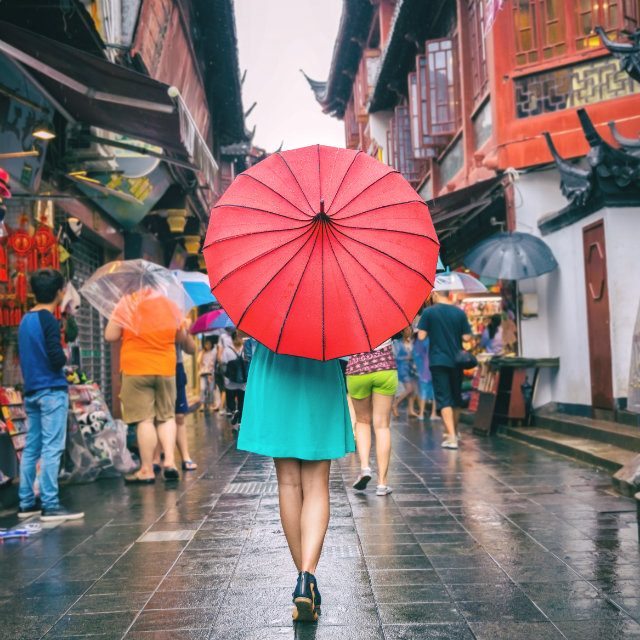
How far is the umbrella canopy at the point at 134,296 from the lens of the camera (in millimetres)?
8680

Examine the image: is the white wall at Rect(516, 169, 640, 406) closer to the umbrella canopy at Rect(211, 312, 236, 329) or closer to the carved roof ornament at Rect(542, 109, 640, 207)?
the carved roof ornament at Rect(542, 109, 640, 207)

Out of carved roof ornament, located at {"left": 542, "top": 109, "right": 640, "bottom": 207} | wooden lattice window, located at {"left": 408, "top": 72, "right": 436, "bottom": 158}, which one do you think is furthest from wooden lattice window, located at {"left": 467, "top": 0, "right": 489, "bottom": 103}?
carved roof ornament, located at {"left": 542, "top": 109, "right": 640, "bottom": 207}

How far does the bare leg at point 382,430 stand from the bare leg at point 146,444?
93.8 inches

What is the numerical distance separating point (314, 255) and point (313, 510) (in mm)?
1260

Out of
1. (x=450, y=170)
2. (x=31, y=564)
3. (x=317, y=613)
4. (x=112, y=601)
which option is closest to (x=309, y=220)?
(x=317, y=613)

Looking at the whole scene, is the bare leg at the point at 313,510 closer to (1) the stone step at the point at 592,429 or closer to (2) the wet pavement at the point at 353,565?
(2) the wet pavement at the point at 353,565

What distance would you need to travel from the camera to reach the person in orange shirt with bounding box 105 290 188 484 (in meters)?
8.62

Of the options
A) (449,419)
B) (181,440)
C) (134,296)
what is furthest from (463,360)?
(134,296)

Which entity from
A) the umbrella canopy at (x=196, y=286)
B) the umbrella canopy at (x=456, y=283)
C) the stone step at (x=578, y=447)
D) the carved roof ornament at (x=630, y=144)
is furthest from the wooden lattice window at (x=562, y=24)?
the umbrella canopy at (x=196, y=286)

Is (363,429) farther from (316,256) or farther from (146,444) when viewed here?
(316,256)

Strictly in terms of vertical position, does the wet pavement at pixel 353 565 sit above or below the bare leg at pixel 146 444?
below

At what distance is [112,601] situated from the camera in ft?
14.6

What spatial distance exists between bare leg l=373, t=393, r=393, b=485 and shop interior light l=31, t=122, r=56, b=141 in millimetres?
3958

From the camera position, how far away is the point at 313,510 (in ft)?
13.9
